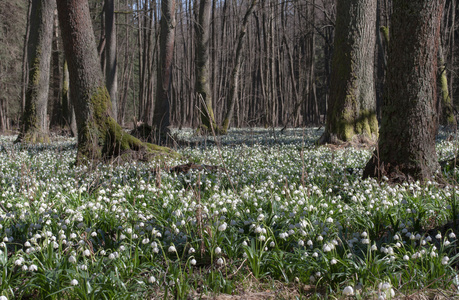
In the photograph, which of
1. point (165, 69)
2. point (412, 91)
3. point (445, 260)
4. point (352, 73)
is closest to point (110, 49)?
point (165, 69)

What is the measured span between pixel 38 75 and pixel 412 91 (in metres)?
12.7

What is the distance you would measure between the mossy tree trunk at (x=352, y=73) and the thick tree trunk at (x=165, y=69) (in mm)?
6329

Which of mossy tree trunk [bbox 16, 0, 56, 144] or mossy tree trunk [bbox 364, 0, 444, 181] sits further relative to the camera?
mossy tree trunk [bbox 16, 0, 56, 144]

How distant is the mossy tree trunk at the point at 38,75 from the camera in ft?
44.1

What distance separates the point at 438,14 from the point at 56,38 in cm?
2188

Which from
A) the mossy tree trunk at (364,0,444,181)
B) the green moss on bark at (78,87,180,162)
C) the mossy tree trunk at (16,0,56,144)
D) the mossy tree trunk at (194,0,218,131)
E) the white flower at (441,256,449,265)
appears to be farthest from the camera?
the mossy tree trunk at (194,0,218,131)

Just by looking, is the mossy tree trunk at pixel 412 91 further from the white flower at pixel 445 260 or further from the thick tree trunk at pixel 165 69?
the thick tree trunk at pixel 165 69

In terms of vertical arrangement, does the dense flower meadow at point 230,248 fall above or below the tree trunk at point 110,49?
below

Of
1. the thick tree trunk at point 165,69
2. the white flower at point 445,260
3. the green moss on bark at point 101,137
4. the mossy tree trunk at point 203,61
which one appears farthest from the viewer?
the mossy tree trunk at point 203,61

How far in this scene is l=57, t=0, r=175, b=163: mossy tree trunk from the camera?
8.23m

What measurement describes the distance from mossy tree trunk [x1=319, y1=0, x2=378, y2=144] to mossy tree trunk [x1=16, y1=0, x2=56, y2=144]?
10.1 metres

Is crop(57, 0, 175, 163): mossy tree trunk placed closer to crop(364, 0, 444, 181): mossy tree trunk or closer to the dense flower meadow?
the dense flower meadow

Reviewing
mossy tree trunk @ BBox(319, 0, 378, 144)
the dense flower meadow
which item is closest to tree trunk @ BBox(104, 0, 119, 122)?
mossy tree trunk @ BBox(319, 0, 378, 144)

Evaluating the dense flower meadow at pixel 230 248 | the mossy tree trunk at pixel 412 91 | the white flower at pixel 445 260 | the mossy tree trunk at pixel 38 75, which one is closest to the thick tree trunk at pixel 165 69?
the mossy tree trunk at pixel 38 75
